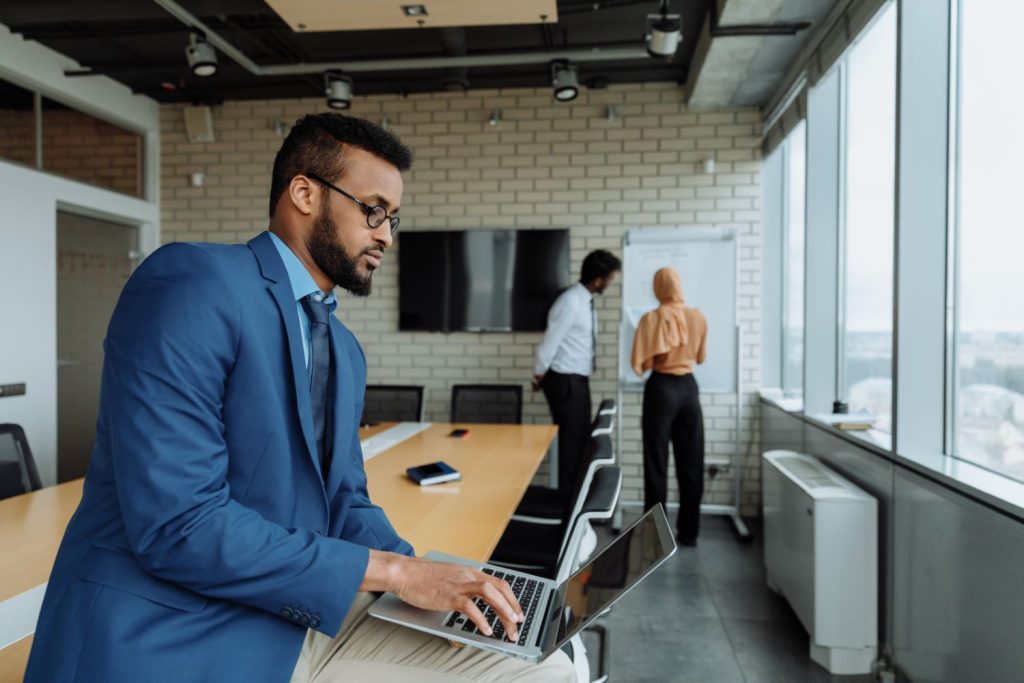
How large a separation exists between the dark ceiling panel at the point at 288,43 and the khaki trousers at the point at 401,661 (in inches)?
135

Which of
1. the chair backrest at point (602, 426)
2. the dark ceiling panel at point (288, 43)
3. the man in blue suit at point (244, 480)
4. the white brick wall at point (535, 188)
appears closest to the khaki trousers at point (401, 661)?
the man in blue suit at point (244, 480)

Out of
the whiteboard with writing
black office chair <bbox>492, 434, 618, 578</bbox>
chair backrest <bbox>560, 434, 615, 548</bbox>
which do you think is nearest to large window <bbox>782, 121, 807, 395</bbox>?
the whiteboard with writing

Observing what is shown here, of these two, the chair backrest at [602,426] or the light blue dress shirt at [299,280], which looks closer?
the light blue dress shirt at [299,280]

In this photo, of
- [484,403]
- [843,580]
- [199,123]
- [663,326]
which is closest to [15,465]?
[484,403]

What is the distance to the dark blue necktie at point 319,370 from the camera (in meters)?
1.19

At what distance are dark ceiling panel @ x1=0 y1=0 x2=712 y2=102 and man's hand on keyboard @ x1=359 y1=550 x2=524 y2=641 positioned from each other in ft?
11.4

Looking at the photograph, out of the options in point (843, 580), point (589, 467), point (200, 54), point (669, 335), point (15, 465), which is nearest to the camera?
point (589, 467)

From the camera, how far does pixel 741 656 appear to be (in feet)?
9.25

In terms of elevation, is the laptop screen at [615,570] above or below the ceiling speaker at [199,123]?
below

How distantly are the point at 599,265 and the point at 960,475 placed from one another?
2626 millimetres

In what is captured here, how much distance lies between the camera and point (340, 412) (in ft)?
3.95

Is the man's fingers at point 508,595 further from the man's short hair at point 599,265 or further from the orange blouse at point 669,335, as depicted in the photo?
the man's short hair at point 599,265

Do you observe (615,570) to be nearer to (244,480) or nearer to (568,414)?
(244,480)

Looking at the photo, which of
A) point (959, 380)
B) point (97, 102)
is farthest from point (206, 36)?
point (959, 380)
